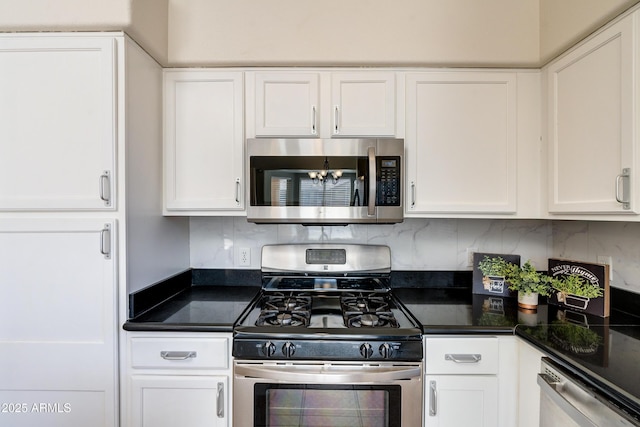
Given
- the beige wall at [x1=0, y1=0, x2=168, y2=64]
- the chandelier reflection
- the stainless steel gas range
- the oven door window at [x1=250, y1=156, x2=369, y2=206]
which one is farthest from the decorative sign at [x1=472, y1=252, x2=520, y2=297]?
the beige wall at [x1=0, y1=0, x2=168, y2=64]

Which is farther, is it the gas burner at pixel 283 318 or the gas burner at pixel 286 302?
the gas burner at pixel 286 302

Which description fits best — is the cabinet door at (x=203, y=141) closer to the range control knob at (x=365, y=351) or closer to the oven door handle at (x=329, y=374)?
the oven door handle at (x=329, y=374)

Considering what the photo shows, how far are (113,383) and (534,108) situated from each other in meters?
2.37

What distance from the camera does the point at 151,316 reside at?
4.58 ft

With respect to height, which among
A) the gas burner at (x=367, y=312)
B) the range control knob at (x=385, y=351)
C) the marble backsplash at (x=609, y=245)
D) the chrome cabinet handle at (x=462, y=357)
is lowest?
the chrome cabinet handle at (x=462, y=357)

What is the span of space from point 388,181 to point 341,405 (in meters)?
1.01

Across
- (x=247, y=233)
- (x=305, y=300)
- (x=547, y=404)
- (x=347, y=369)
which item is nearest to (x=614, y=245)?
(x=547, y=404)

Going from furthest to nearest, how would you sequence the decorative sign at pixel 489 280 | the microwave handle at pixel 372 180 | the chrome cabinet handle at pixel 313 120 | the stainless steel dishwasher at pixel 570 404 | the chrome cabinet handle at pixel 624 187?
1. the decorative sign at pixel 489 280
2. the chrome cabinet handle at pixel 313 120
3. the microwave handle at pixel 372 180
4. the chrome cabinet handle at pixel 624 187
5. the stainless steel dishwasher at pixel 570 404

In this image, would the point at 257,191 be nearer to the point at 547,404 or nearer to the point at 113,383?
the point at 113,383

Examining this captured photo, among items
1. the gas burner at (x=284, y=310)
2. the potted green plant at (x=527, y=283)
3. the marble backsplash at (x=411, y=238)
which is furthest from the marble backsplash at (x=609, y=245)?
the gas burner at (x=284, y=310)

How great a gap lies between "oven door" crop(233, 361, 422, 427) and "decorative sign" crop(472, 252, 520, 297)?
2.53 ft

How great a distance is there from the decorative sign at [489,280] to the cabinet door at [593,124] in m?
0.37

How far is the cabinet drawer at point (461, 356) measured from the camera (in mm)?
1286

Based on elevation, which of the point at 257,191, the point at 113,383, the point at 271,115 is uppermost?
the point at 271,115
